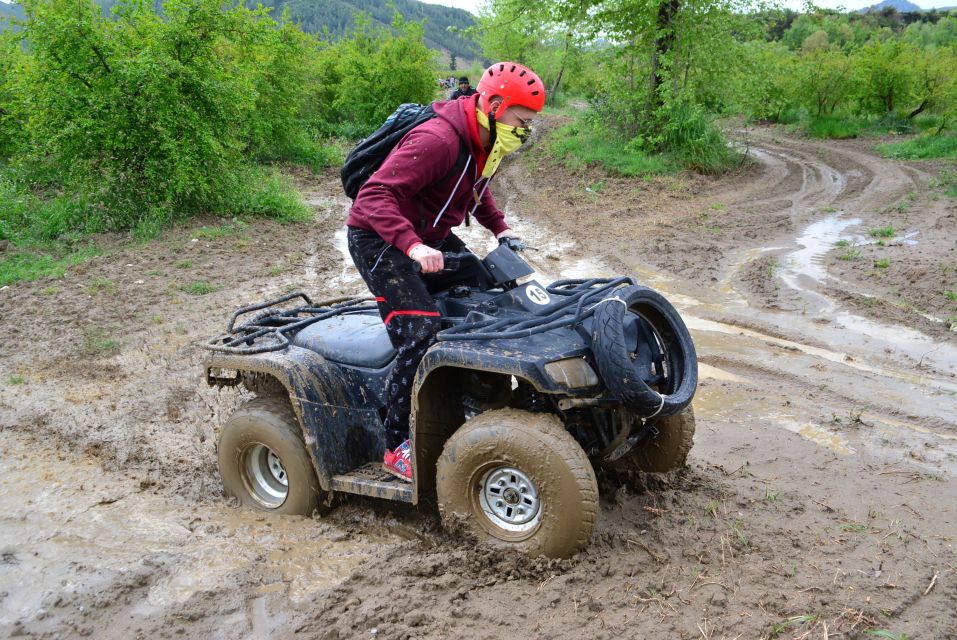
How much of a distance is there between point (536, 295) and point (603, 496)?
1176 millimetres

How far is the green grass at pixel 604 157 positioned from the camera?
1611 centimetres

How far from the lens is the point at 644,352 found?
3521 mm

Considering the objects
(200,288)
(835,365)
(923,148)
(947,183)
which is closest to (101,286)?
(200,288)

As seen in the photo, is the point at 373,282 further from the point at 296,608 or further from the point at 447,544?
the point at 296,608

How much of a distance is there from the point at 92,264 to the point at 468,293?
828cm

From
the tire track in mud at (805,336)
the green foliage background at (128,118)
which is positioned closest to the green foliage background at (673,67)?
the tire track in mud at (805,336)

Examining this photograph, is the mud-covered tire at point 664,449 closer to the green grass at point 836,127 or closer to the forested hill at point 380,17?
the green grass at point 836,127

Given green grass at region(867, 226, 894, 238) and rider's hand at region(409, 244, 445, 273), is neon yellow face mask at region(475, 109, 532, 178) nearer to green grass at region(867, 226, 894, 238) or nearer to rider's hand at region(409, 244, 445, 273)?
rider's hand at region(409, 244, 445, 273)

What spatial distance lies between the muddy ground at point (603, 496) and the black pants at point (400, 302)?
0.88 metres

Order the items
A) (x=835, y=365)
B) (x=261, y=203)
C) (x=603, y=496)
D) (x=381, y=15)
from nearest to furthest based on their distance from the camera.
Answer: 1. (x=603, y=496)
2. (x=835, y=365)
3. (x=261, y=203)
4. (x=381, y=15)

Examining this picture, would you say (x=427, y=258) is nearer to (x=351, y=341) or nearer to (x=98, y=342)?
(x=351, y=341)

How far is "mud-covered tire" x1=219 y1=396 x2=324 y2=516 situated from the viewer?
390cm

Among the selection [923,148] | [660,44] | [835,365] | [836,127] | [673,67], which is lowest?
[835,365]

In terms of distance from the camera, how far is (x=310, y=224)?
12953mm
